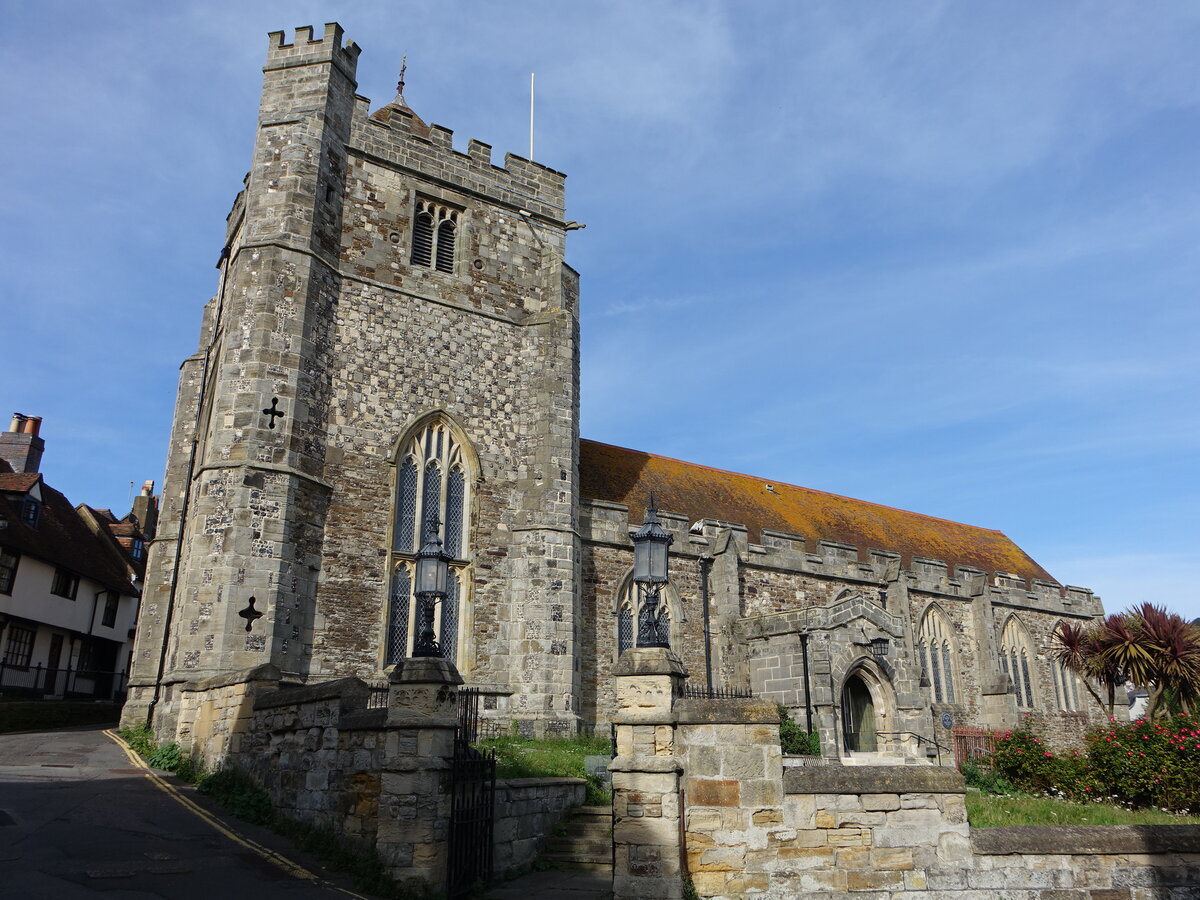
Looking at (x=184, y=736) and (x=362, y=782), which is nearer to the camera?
(x=362, y=782)

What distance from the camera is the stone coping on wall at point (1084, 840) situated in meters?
8.34

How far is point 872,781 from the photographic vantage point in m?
8.24

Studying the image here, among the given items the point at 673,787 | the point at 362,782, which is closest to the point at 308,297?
the point at 362,782

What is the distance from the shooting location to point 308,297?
1702 centimetres

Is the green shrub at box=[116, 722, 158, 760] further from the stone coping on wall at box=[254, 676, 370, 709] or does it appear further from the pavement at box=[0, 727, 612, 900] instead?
the stone coping on wall at box=[254, 676, 370, 709]

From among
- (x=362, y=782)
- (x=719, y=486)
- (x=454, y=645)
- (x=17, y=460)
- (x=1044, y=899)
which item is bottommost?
(x=1044, y=899)

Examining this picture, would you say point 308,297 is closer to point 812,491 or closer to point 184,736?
point 184,736

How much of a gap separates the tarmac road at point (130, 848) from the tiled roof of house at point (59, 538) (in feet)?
50.3

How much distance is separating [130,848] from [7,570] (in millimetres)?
19899

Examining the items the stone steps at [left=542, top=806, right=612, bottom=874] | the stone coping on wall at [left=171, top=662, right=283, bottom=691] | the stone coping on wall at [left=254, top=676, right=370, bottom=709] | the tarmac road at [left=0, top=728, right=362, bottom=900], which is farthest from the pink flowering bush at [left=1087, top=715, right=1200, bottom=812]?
the stone coping on wall at [left=171, top=662, right=283, bottom=691]

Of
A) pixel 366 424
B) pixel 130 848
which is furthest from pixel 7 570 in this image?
pixel 130 848

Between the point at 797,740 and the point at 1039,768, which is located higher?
the point at 797,740

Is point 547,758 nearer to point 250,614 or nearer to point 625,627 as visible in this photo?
point 250,614

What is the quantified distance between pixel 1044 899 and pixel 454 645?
11315mm
